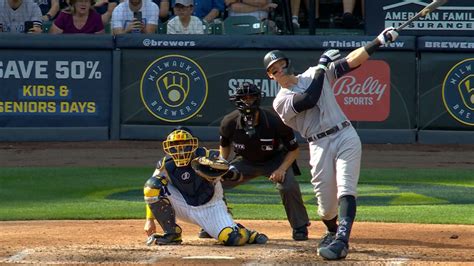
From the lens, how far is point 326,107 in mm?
8266

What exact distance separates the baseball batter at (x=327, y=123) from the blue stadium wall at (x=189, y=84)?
7433 millimetres

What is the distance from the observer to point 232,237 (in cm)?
857

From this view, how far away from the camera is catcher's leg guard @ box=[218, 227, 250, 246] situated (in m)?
8.57

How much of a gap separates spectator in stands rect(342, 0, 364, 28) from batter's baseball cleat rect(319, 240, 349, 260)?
9.79m

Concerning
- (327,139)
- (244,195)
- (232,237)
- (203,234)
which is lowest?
(244,195)

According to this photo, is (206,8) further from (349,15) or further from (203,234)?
(203,234)

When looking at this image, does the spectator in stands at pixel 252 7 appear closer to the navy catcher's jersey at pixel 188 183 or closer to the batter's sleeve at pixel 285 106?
the navy catcher's jersey at pixel 188 183

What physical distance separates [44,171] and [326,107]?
6658 millimetres

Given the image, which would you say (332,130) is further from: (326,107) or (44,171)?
(44,171)

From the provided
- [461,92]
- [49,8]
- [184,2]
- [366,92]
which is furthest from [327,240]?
[49,8]

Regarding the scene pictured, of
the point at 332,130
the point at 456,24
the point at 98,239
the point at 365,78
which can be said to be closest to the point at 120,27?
the point at 365,78

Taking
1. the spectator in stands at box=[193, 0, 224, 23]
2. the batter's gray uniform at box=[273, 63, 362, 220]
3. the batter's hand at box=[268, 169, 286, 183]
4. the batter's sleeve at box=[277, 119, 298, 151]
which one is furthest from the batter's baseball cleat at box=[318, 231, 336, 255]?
the spectator in stands at box=[193, 0, 224, 23]

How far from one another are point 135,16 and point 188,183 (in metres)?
8.03

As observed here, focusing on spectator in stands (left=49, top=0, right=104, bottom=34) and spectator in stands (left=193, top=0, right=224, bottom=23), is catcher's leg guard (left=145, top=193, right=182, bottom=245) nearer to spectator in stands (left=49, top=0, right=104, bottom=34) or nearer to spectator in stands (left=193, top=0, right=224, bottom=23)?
spectator in stands (left=49, top=0, right=104, bottom=34)
